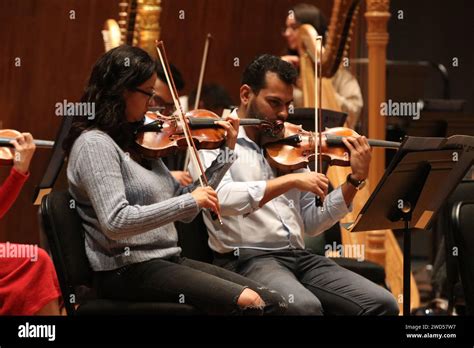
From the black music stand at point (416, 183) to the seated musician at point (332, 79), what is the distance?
167cm

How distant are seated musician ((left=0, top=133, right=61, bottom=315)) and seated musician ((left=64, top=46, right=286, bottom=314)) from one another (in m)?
0.27

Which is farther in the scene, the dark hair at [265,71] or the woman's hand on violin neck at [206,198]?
the dark hair at [265,71]

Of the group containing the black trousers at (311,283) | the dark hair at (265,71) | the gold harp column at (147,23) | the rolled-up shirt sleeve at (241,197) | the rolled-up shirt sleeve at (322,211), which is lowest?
the black trousers at (311,283)

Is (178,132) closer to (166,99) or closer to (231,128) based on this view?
(231,128)

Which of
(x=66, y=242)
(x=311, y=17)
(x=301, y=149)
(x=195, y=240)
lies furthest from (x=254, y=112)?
(x=311, y=17)

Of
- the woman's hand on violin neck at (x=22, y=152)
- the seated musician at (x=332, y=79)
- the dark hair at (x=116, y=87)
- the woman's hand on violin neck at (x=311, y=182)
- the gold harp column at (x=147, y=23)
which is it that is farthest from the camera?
the seated musician at (x=332, y=79)

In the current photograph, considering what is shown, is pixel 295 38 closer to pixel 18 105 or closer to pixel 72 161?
pixel 18 105

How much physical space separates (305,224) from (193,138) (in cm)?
52

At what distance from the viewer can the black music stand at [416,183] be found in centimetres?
325

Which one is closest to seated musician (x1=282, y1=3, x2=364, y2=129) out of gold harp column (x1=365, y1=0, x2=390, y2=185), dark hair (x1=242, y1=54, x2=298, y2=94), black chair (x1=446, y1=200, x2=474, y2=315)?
gold harp column (x1=365, y1=0, x2=390, y2=185)

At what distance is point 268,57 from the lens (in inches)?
144

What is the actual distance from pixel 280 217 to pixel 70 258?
747 mm

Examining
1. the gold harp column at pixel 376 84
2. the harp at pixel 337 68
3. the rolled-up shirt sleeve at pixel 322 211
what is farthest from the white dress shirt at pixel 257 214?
the gold harp column at pixel 376 84

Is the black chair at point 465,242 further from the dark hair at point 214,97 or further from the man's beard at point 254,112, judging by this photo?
the dark hair at point 214,97
